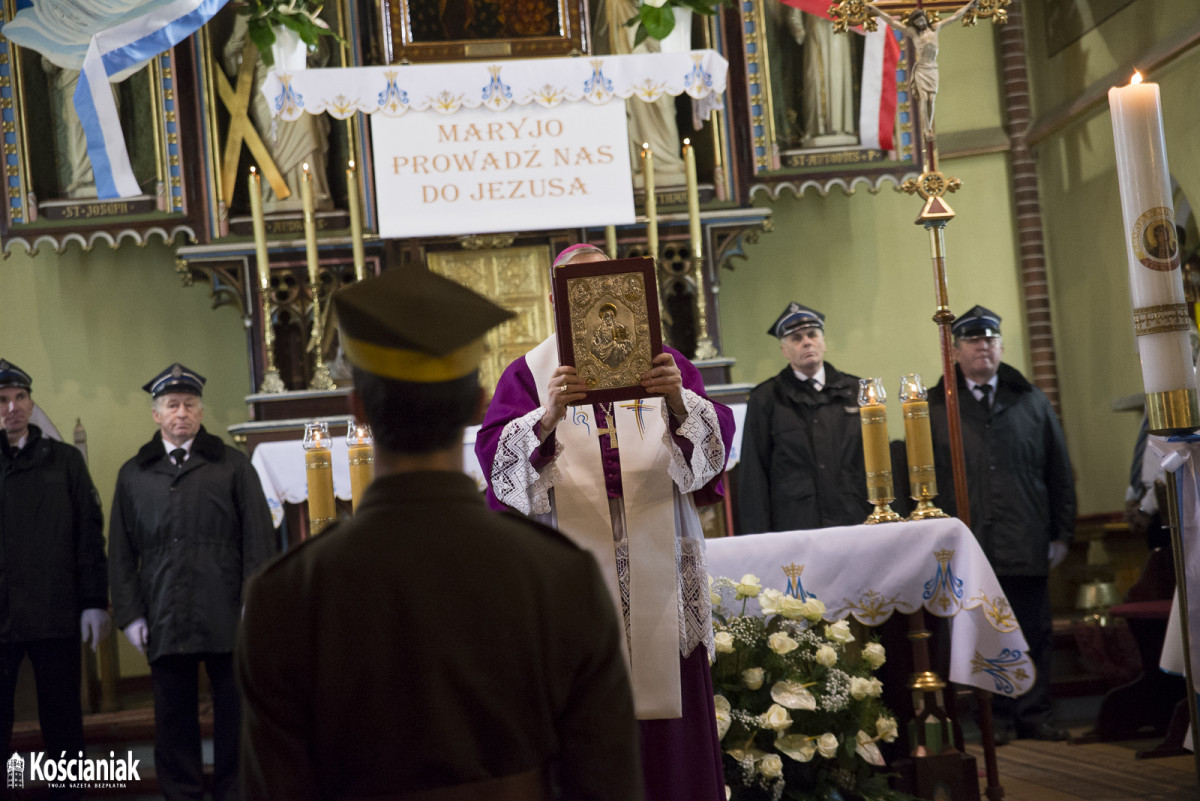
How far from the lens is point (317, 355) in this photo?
636 centimetres

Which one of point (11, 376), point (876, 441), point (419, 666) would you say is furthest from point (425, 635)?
point (11, 376)

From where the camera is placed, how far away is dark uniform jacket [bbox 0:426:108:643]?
16.1 ft

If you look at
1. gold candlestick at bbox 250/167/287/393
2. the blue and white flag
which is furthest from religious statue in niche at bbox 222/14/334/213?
the blue and white flag

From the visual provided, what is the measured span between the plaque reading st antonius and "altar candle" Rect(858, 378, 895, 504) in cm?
134

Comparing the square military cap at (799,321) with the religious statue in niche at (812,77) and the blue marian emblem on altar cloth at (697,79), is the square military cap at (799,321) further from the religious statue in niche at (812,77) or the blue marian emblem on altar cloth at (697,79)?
the religious statue in niche at (812,77)

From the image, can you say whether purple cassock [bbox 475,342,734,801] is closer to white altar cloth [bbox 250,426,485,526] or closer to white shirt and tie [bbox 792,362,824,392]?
white shirt and tie [bbox 792,362,824,392]

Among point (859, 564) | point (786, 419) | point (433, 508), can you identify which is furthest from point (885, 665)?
point (433, 508)

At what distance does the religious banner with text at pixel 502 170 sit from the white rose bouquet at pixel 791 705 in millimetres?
2738

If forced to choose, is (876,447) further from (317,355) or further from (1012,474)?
(317,355)

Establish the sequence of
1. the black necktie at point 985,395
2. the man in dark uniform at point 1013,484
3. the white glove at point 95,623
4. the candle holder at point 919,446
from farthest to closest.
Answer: the black necktie at point 985,395 < the man in dark uniform at point 1013,484 < the white glove at point 95,623 < the candle holder at point 919,446

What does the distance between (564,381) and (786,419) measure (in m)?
2.47

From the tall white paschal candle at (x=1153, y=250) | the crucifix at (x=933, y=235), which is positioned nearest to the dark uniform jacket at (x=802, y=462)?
the crucifix at (x=933, y=235)

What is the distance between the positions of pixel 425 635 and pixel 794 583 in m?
2.64

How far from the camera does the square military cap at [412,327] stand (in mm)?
1396
